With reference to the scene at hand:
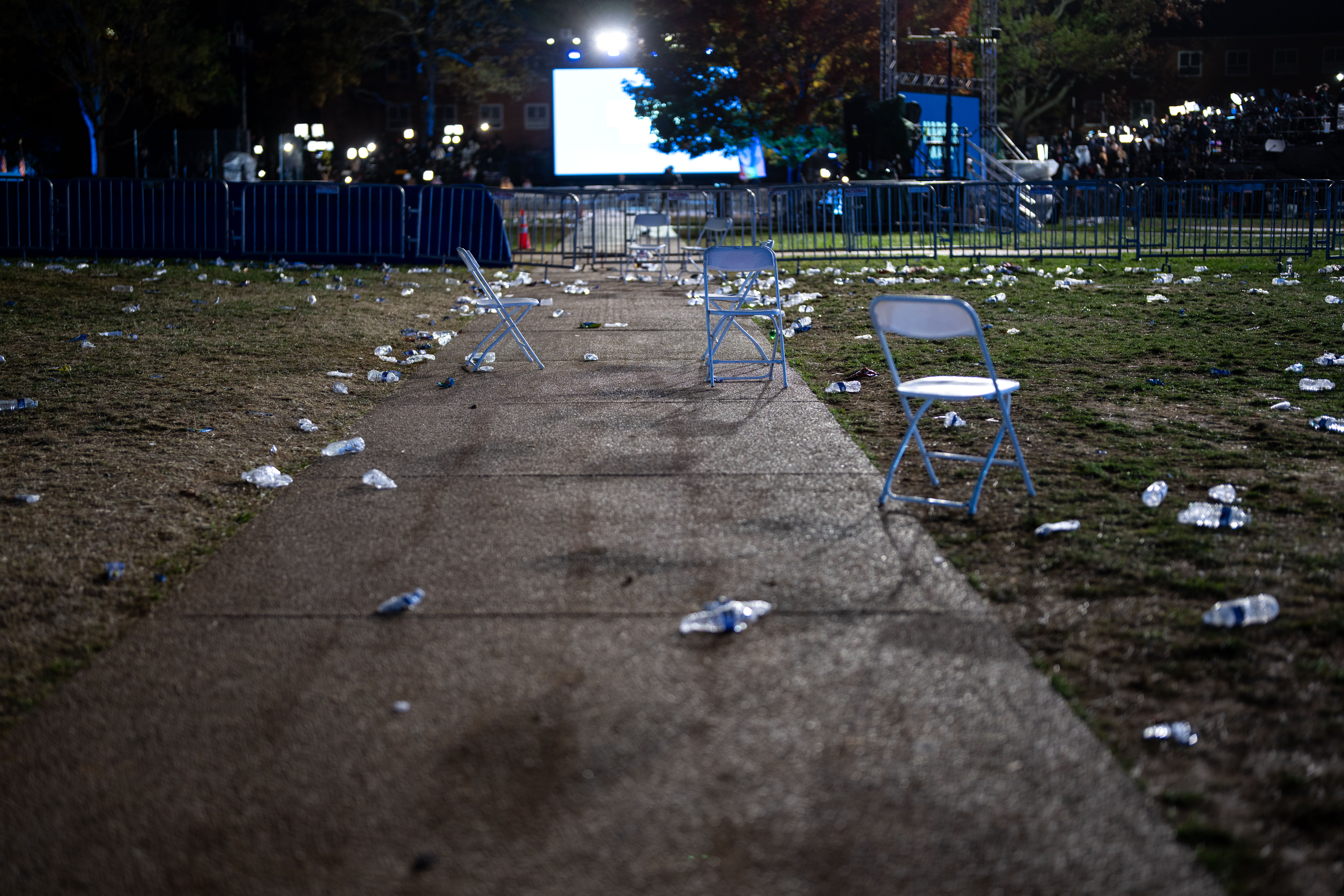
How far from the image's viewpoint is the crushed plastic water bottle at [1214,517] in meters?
5.14

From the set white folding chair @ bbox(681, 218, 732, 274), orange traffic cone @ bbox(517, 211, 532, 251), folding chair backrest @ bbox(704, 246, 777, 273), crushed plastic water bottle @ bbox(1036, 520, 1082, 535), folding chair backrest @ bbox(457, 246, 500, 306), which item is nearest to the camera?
crushed plastic water bottle @ bbox(1036, 520, 1082, 535)

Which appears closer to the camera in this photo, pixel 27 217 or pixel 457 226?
pixel 457 226

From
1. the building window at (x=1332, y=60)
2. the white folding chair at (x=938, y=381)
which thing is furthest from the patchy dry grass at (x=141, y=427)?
the building window at (x=1332, y=60)

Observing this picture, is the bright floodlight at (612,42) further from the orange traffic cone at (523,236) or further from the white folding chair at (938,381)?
the white folding chair at (938,381)

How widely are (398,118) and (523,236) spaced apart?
1696 inches

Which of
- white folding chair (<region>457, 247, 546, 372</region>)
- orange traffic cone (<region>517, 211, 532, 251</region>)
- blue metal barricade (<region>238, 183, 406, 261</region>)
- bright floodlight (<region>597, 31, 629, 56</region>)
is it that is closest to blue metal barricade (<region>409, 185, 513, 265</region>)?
blue metal barricade (<region>238, 183, 406, 261</region>)

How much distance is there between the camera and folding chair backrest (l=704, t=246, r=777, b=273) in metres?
8.21

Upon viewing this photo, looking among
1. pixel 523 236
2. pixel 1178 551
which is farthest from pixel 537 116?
pixel 1178 551

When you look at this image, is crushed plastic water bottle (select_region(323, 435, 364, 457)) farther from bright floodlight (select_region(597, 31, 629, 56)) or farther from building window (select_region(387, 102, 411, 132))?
building window (select_region(387, 102, 411, 132))

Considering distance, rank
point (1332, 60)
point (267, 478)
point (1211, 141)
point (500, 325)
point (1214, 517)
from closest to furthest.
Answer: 1. point (1214, 517)
2. point (267, 478)
3. point (500, 325)
4. point (1211, 141)
5. point (1332, 60)

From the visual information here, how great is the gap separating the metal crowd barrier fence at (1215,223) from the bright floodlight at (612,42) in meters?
19.6

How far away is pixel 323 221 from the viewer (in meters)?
19.4

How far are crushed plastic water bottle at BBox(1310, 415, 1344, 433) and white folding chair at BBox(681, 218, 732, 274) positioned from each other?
9.89m

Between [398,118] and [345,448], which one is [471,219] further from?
[398,118]
